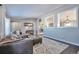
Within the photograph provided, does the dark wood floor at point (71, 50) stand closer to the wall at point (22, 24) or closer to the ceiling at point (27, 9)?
the wall at point (22, 24)

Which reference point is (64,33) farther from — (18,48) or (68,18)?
(18,48)

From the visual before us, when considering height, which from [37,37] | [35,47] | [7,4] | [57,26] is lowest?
[35,47]

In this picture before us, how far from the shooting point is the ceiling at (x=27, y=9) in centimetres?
212

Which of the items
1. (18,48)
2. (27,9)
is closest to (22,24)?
(27,9)

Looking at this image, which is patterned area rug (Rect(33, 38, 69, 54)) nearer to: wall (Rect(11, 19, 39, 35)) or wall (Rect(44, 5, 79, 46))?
wall (Rect(44, 5, 79, 46))

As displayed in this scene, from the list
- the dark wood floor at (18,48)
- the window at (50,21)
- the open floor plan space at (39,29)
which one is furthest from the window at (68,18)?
the dark wood floor at (18,48)

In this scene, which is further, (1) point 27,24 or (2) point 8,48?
(1) point 27,24

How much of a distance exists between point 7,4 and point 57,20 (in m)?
1.03

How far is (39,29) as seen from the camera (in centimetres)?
224

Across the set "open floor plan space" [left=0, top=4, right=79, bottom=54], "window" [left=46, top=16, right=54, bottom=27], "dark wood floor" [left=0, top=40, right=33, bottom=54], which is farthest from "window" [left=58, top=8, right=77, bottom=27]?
"dark wood floor" [left=0, top=40, right=33, bottom=54]

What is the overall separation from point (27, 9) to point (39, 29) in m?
0.47

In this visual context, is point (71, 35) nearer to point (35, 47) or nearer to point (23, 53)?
point (35, 47)

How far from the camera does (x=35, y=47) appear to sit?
2.22 m

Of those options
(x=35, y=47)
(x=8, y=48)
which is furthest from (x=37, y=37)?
(x=8, y=48)
